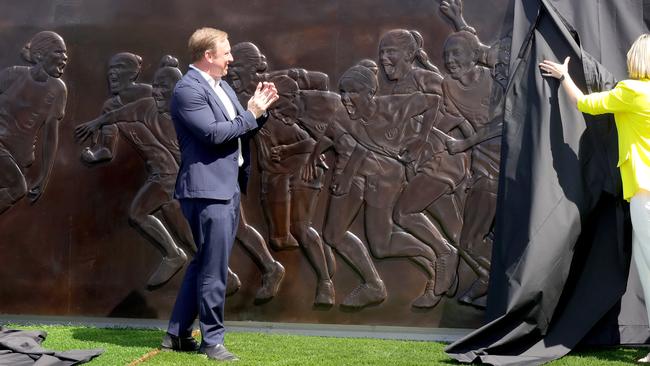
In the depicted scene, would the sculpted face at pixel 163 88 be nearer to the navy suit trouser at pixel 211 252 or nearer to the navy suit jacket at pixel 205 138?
the navy suit jacket at pixel 205 138

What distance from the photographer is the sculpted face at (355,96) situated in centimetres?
595

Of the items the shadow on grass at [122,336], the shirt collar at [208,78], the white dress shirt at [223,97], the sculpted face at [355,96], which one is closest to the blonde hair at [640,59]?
the sculpted face at [355,96]

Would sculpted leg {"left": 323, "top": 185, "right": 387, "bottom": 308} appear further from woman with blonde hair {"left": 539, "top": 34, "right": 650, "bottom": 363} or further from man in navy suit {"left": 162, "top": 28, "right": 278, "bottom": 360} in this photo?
woman with blonde hair {"left": 539, "top": 34, "right": 650, "bottom": 363}

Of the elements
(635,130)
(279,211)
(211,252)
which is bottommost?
(211,252)

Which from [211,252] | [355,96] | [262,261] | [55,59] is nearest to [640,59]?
[355,96]

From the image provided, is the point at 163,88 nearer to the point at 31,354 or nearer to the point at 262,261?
the point at 262,261

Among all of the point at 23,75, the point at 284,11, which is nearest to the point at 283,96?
the point at 284,11

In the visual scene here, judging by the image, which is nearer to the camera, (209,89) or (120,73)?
(209,89)

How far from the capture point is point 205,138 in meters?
4.77

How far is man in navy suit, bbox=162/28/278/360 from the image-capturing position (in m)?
4.81

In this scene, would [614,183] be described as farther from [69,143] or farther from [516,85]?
[69,143]

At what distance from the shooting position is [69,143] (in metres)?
6.30

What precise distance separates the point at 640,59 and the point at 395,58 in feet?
5.69

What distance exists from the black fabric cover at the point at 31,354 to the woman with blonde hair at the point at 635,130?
3.07 m
